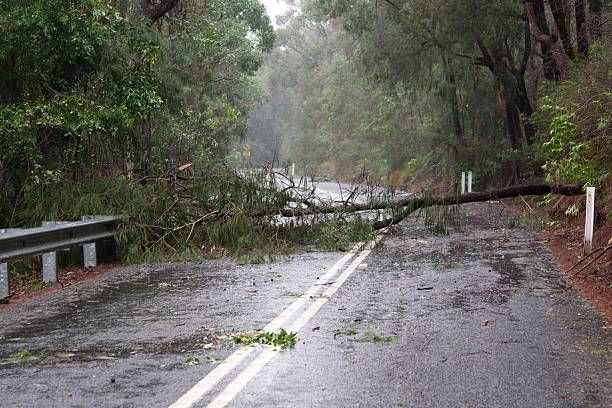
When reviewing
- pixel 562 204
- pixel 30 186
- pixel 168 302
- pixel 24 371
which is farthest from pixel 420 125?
pixel 24 371

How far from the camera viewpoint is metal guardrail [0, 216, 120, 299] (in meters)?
10.6

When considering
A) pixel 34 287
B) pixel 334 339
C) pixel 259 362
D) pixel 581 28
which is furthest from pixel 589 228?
pixel 581 28

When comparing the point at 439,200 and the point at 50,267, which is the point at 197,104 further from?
the point at 50,267

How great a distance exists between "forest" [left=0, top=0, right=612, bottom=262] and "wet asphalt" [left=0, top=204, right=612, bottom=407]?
2.09 m

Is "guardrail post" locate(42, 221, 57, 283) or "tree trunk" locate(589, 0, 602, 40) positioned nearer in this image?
"guardrail post" locate(42, 221, 57, 283)

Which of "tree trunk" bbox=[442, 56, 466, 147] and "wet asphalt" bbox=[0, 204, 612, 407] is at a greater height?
"tree trunk" bbox=[442, 56, 466, 147]

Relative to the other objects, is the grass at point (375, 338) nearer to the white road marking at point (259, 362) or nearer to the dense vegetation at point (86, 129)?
the white road marking at point (259, 362)

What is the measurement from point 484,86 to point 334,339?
30.8m

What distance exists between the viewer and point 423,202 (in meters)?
16.4

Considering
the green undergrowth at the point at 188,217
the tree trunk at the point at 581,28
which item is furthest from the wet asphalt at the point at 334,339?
the tree trunk at the point at 581,28

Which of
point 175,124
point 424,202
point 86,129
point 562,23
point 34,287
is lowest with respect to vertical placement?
point 34,287

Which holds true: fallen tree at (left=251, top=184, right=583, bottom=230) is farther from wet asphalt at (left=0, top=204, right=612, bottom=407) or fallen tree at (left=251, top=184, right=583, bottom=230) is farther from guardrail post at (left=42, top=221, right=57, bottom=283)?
guardrail post at (left=42, top=221, right=57, bottom=283)

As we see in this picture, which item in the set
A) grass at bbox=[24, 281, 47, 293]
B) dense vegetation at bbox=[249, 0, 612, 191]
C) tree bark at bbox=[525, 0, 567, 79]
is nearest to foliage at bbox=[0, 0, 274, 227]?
grass at bbox=[24, 281, 47, 293]

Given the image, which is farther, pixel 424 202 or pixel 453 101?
pixel 453 101
